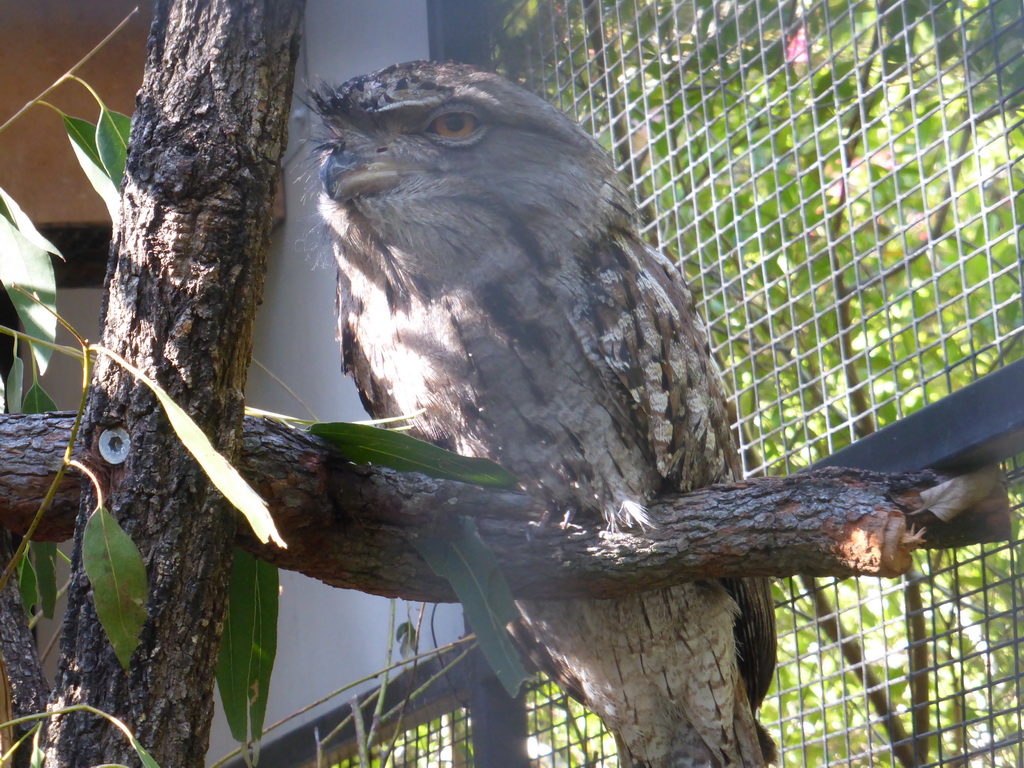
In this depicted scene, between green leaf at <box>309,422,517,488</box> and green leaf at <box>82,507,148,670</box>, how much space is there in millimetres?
412

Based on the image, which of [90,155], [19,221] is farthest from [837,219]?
[19,221]

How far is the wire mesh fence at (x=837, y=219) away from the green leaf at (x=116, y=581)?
1300 mm

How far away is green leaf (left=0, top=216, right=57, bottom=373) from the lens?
125cm

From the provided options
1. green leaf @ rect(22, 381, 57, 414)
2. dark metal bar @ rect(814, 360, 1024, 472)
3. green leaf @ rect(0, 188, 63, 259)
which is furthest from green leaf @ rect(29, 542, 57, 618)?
dark metal bar @ rect(814, 360, 1024, 472)

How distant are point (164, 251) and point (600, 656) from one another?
4.03 feet

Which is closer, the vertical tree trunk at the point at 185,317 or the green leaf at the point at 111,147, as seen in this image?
the vertical tree trunk at the point at 185,317

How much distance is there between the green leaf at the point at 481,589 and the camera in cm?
123

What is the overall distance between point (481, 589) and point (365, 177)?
0.76m

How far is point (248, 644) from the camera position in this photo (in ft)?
4.25

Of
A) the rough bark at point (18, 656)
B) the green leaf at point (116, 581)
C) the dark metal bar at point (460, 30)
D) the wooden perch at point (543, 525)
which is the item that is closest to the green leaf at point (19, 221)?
the wooden perch at point (543, 525)

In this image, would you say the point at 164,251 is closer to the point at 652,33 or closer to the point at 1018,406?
the point at 1018,406

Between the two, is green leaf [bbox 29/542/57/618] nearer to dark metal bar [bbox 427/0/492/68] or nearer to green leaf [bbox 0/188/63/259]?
green leaf [bbox 0/188/63/259]

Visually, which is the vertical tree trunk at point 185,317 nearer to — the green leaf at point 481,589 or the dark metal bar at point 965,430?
the green leaf at point 481,589

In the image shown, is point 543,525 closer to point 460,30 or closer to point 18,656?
point 18,656
